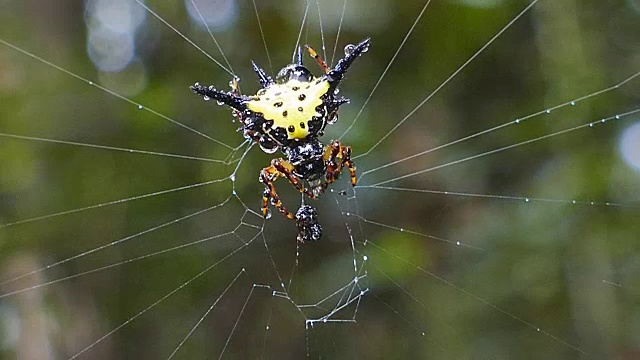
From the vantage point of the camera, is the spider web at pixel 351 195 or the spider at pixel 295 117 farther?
the spider web at pixel 351 195

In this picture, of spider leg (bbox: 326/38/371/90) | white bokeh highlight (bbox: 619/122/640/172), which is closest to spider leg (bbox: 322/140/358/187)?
spider leg (bbox: 326/38/371/90)

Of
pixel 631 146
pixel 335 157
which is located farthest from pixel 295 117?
pixel 631 146

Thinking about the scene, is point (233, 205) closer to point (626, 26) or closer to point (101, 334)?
point (101, 334)

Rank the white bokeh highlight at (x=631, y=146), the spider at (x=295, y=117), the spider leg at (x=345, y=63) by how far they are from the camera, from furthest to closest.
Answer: the white bokeh highlight at (x=631, y=146) → the spider at (x=295, y=117) → the spider leg at (x=345, y=63)

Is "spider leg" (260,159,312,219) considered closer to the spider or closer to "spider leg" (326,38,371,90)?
the spider

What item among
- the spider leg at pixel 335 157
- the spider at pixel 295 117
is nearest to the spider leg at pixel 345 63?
the spider at pixel 295 117

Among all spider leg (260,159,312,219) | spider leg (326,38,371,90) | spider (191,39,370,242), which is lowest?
spider leg (260,159,312,219)

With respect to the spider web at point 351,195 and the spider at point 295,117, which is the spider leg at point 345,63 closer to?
the spider at point 295,117
